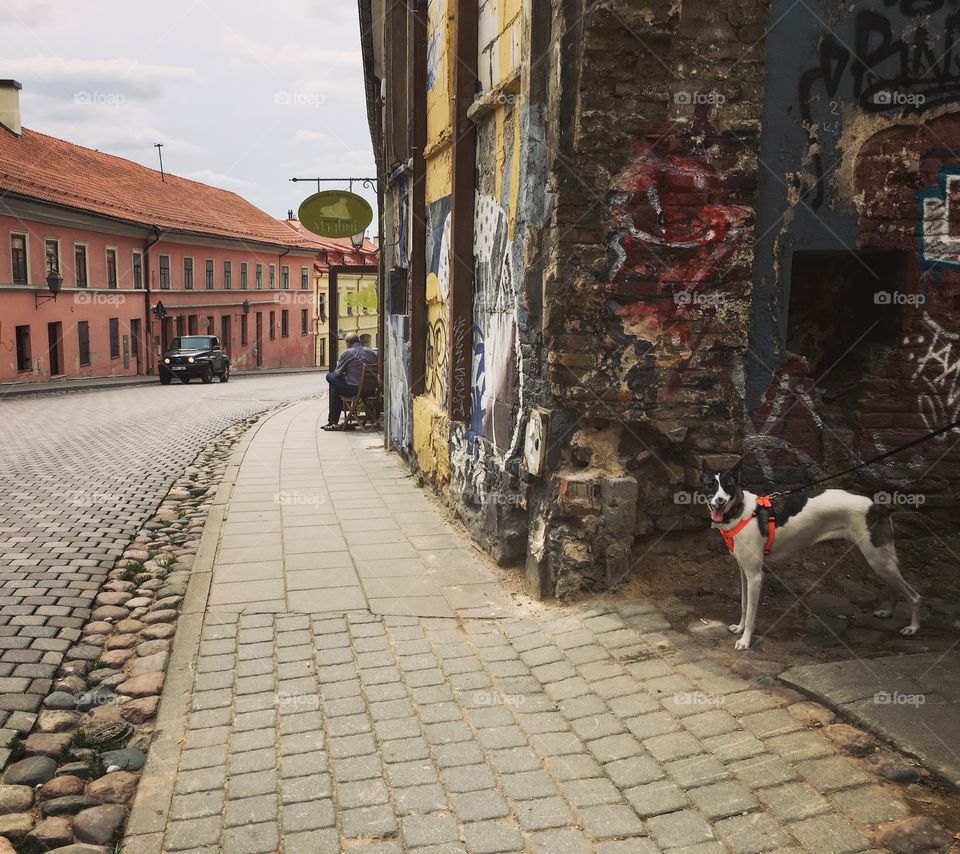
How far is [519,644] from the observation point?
5.29m

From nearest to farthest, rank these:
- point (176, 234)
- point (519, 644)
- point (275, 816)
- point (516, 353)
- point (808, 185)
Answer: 1. point (275, 816)
2. point (519, 644)
3. point (808, 185)
4. point (516, 353)
5. point (176, 234)

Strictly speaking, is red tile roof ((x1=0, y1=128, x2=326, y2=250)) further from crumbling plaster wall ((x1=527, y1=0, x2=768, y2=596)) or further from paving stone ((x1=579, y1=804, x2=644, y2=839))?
paving stone ((x1=579, y1=804, x2=644, y2=839))

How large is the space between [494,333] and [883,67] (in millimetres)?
3248

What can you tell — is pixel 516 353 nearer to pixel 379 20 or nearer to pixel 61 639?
pixel 61 639

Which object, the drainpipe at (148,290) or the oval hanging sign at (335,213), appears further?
the drainpipe at (148,290)

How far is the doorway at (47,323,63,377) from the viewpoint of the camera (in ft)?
107

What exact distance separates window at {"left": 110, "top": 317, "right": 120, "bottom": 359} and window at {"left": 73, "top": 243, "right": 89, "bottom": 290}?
8.82 feet

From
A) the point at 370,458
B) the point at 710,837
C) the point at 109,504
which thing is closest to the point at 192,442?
the point at 370,458

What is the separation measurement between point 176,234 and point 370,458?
33.5m

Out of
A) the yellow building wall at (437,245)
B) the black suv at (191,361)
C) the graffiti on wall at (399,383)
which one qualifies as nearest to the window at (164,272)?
the black suv at (191,361)

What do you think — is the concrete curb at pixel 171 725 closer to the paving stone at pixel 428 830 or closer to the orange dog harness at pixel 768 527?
the paving stone at pixel 428 830

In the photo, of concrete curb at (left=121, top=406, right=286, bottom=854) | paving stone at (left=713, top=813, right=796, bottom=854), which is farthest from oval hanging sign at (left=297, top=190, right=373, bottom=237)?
paving stone at (left=713, top=813, right=796, bottom=854)

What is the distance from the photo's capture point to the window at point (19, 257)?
2992 centimetres

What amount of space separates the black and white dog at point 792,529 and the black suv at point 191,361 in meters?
31.2
